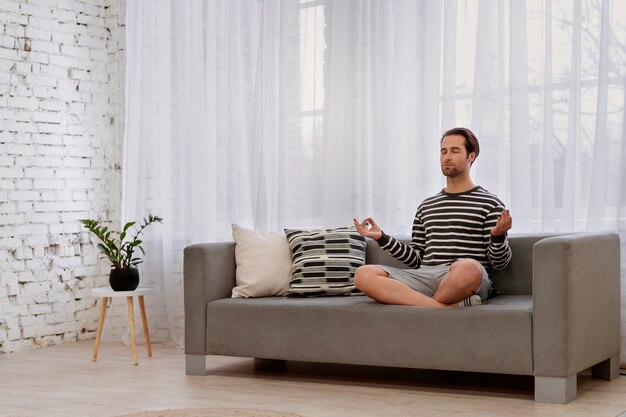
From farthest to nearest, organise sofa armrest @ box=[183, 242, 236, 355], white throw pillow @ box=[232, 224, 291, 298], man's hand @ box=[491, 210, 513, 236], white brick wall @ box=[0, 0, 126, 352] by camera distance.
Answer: white brick wall @ box=[0, 0, 126, 352] → white throw pillow @ box=[232, 224, 291, 298] → sofa armrest @ box=[183, 242, 236, 355] → man's hand @ box=[491, 210, 513, 236]

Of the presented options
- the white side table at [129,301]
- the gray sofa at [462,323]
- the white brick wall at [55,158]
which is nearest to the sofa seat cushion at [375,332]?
the gray sofa at [462,323]

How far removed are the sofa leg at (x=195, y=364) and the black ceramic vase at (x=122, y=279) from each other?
71 cm

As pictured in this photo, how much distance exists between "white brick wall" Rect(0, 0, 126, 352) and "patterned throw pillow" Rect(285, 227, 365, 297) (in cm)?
180

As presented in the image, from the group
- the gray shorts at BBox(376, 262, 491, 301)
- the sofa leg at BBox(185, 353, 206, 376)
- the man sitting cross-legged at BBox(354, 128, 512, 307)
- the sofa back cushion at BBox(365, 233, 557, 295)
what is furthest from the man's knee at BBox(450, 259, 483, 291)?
the sofa leg at BBox(185, 353, 206, 376)

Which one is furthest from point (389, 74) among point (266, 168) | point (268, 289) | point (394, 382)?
point (394, 382)

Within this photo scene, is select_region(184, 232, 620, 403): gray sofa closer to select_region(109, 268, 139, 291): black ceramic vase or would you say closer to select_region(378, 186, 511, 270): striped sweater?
select_region(378, 186, 511, 270): striped sweater

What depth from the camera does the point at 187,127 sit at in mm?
5703

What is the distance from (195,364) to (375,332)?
98cm

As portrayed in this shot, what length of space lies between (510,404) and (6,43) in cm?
360

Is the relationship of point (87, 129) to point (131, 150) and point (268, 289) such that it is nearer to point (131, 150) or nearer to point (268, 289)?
point (131, 150)

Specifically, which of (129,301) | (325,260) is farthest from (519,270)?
(129,301)

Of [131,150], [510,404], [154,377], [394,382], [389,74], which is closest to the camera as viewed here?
[510,404]

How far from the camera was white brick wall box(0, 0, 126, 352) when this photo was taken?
5.58 m

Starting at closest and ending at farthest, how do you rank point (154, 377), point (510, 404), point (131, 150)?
point (510, 404)
point (154, 377)
point (131, 150)
